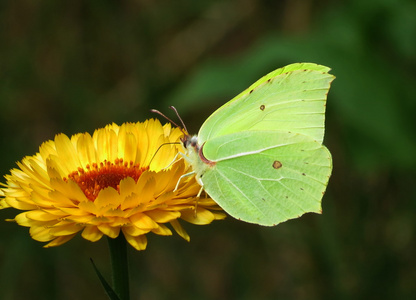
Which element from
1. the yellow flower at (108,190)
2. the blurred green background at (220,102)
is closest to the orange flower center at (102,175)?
the yellow flower at (108,190)

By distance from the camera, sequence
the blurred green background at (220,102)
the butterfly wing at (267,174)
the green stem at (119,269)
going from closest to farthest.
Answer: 1. the green stem at (119,269)
2. the butterfly wing at (267,174)
3. the blurred green background at (220,102)

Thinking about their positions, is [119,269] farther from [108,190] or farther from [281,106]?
[281,106]

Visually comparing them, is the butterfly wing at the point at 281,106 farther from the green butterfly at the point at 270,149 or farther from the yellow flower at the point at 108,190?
the yellow flower at the point at 108,190

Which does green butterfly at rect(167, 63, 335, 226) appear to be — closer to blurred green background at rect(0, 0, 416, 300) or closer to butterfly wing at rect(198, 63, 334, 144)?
butterfly wing at rect(198, 63, 334, 144)

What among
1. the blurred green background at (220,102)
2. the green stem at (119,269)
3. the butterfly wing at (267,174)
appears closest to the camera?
the green stem at (119,269)

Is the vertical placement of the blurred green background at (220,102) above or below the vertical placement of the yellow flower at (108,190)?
below

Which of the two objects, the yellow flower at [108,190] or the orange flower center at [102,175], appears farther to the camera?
the orange flower center at [102,175]

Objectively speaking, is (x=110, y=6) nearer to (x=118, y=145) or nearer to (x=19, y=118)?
(x=19, y=118)

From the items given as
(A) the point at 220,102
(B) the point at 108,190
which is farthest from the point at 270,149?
(A) the point at 220,102
